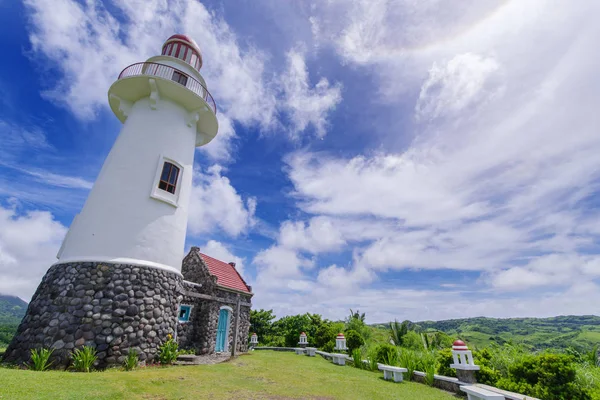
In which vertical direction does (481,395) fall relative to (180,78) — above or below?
below

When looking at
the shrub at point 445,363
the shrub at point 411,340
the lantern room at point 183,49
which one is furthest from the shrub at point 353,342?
the lantern room at point 183,49

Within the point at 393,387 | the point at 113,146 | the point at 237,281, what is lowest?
the point at 393,387

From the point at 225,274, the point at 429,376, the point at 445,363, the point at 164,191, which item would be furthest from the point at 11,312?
the point at 445,363

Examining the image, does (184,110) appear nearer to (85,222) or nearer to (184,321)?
(85,222)

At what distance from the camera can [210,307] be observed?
1450 cm

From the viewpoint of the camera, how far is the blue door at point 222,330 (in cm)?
1548

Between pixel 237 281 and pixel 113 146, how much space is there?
11.1 m

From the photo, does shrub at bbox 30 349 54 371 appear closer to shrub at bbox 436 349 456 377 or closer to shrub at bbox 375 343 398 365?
shrub at bbox 375 343 398 365

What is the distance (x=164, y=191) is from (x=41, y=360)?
635 centimetres

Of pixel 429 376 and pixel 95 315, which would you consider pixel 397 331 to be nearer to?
pixel 429 376

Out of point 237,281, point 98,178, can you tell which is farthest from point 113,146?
point 237,281

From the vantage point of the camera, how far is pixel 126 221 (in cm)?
1038

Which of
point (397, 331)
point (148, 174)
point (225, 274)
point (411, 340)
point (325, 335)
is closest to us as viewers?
point (148, 174)

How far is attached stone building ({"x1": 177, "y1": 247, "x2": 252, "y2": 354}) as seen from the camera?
543 inches
